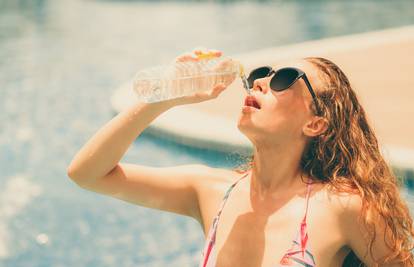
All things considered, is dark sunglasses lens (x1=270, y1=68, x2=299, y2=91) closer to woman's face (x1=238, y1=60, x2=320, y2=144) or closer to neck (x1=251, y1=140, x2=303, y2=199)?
woman's face (x1=238, y1=60, x2=320, y2=144)

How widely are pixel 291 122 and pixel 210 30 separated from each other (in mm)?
13762

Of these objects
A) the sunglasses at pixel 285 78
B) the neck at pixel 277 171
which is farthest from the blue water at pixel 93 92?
the sunglasses at pixel 285 78

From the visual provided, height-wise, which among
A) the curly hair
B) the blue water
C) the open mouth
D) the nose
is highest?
the nose

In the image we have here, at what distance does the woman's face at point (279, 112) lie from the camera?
234 cm

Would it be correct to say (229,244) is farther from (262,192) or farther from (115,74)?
(115,74)

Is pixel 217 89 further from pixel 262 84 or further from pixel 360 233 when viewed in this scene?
pixel 360 233

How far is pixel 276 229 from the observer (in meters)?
2.38

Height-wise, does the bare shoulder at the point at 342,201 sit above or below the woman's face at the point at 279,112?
below

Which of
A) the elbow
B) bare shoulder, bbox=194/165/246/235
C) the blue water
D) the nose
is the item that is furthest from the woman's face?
the blue water

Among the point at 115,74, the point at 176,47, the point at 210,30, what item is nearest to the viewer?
the point at 115,74

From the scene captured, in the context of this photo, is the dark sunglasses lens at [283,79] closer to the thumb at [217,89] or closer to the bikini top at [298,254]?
the thumb at [217,89]

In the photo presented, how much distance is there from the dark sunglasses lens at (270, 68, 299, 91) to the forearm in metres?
0.40

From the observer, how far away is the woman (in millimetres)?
2279

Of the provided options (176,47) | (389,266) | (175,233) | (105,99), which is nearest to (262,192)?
(389,266)
